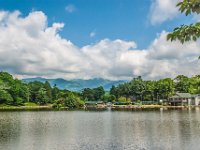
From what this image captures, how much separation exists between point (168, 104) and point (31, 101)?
66425mm

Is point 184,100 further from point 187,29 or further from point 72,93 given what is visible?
point 187,29

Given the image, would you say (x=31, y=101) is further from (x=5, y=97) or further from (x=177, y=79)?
(x=177, y=79)

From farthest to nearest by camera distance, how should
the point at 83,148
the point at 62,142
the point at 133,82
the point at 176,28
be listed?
the point at 133,82 < the point at 62,142 < the point at 83,148 < the point at 176,28

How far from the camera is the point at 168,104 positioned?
139 meters

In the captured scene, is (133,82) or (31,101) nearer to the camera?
(31,101)

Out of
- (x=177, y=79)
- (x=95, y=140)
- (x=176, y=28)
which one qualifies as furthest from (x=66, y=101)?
(x=176, y=28)

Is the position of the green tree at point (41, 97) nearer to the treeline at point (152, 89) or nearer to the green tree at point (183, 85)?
the treeline at point (152, 89)

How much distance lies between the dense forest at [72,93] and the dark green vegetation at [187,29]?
11383cm

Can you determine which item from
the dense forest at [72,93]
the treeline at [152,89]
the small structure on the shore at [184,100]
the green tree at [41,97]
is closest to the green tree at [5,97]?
the dense forest at [72,93]

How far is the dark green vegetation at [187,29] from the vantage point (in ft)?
17.7

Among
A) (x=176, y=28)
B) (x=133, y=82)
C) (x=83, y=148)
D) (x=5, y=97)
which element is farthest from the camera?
(x=133, y=82)

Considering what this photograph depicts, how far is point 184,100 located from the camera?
134m

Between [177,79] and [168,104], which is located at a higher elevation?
[177,79]

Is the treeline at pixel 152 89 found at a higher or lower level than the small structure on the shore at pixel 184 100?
higher
